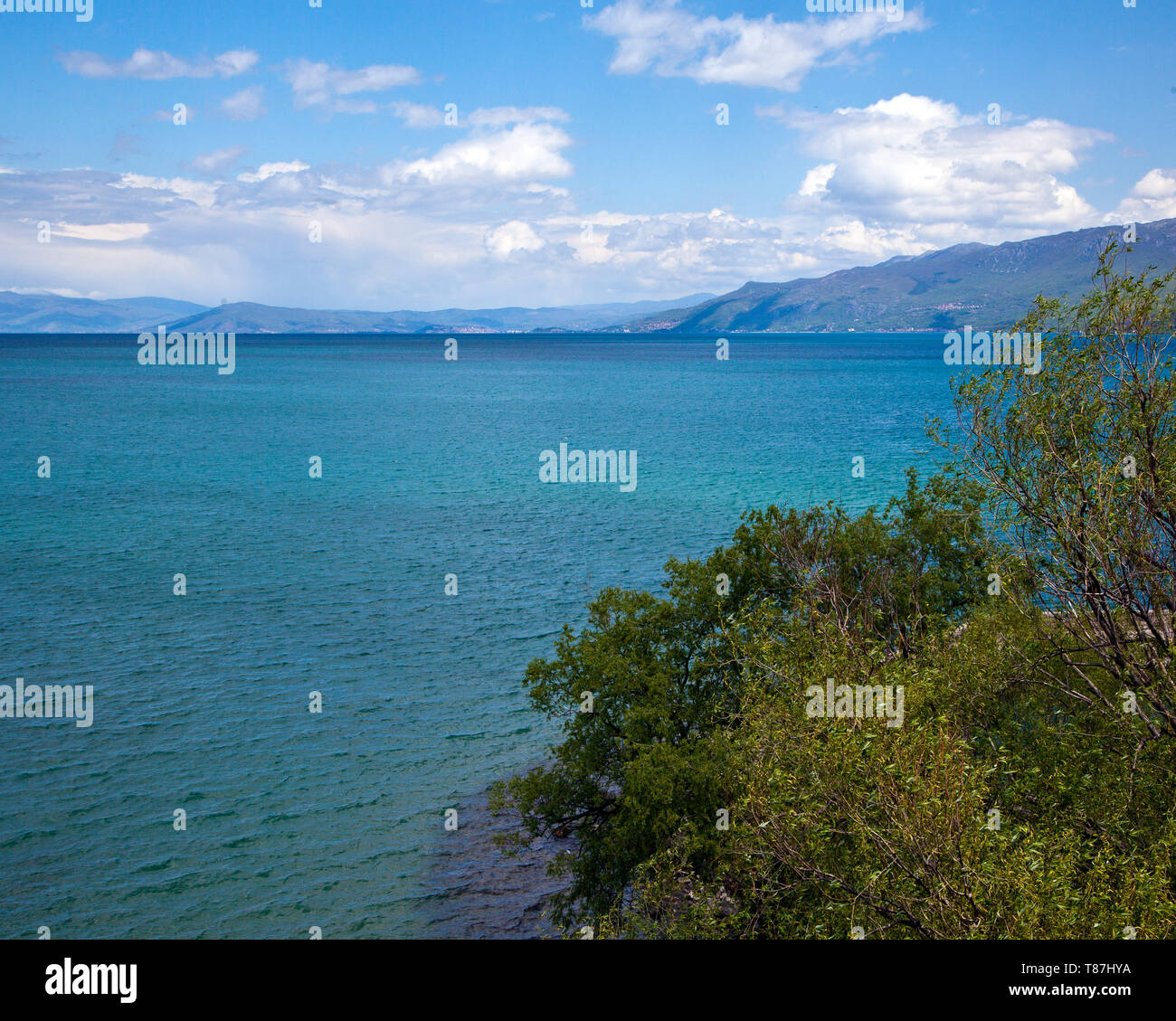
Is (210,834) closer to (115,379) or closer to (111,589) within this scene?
(111,589)

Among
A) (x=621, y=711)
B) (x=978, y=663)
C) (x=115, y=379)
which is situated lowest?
(x=621, y=711)

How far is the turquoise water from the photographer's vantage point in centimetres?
2588

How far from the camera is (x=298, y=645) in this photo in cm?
4222

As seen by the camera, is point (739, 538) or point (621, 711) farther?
point (739, 538)

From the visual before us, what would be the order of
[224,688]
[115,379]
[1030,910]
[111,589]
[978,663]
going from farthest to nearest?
[115,379], [111,589], [224,688], [978,663], [1030,910]

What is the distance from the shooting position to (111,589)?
48.8m

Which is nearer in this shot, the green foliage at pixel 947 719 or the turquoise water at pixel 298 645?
the green foliage at pixel 947 719

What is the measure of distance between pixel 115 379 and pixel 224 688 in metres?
182

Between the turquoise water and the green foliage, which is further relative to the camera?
the turquoise water

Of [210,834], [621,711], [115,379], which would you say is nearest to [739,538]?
[621,711]

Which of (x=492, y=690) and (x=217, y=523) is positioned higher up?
(x=217, y=523)

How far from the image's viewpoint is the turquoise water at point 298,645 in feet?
84.9

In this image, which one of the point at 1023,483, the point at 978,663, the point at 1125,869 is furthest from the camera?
the point at 978,663

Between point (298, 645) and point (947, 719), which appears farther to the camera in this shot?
point (298, 645)
